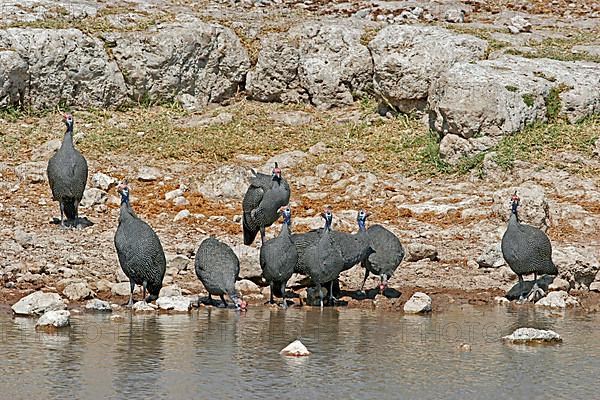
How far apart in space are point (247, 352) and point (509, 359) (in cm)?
185

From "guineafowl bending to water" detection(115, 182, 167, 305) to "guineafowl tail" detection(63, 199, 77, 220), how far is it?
2432 millimetres

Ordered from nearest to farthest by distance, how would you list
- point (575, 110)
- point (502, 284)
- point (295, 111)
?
point (502, 284) < point (575, 110) < point (295, 111)

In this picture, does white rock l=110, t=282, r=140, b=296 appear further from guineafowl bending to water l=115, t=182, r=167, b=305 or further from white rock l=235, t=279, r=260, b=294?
white rock l=235, t=279, r=260, b=294

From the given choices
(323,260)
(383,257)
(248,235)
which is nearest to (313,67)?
(248,235)

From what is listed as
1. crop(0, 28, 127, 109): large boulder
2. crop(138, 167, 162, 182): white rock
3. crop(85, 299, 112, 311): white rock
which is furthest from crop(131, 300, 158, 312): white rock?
crop(0, 28, 127, 109): large boulder

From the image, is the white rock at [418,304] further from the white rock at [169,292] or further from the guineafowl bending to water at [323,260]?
the white rock at [169,292]

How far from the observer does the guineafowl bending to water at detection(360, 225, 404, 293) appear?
36.1ft

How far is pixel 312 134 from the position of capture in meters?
16.8

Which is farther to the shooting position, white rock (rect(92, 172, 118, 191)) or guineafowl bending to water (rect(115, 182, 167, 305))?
white rock (rect(92, 172, 118, 191))

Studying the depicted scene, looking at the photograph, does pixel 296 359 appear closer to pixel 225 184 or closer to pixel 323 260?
pixel 323 260

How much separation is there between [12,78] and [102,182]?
3.14m

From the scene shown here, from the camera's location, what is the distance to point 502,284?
37.8 feet

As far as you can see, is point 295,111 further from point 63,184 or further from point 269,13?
point 63,184

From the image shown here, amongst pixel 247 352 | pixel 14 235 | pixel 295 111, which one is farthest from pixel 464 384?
pixel 295 111
